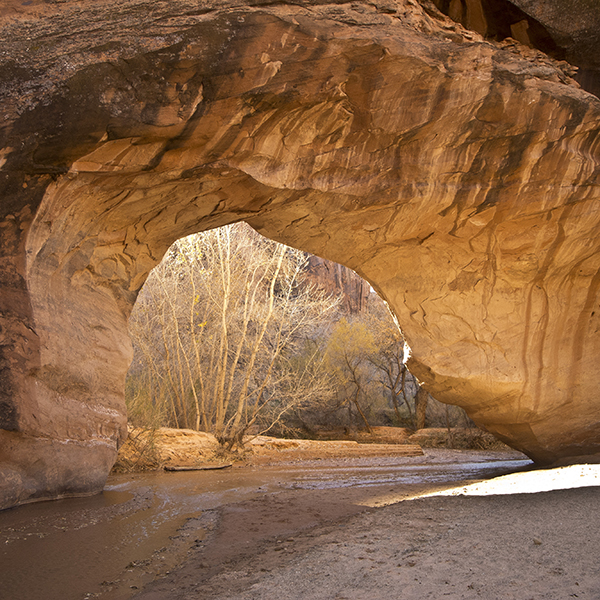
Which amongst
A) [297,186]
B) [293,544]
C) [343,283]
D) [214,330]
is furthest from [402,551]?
[343,283]

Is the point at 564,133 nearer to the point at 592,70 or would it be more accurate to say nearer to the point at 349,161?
the point at 592,70

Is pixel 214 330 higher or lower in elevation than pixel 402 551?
higher

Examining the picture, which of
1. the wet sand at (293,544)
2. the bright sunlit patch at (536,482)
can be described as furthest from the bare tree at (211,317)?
the bright sunlit patch at (536,482)

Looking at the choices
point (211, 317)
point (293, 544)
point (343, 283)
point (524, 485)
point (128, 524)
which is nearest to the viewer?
point (293, 544)

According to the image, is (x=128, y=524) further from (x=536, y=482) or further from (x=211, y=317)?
(x=211, y=317)

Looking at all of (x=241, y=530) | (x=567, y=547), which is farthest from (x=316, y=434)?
(x=567, y=547)

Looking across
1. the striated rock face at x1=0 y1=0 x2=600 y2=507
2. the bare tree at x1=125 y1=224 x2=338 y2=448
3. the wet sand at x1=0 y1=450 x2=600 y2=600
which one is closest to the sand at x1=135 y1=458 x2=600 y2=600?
the wet sand at x1=0 y1=450 x2=600 y2=600

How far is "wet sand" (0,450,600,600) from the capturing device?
9.43ft

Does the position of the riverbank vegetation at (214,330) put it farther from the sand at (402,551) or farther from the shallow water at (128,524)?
the sand at (402,551)

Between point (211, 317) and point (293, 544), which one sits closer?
point (293, 544)

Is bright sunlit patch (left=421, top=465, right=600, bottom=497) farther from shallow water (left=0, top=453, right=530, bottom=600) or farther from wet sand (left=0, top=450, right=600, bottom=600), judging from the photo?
shallow water (left=0, top=453, right=530, bottom=600)

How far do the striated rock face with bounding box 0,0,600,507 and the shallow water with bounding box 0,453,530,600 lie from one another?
573mm

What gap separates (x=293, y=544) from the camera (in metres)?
3.78

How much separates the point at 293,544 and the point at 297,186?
134 inches
